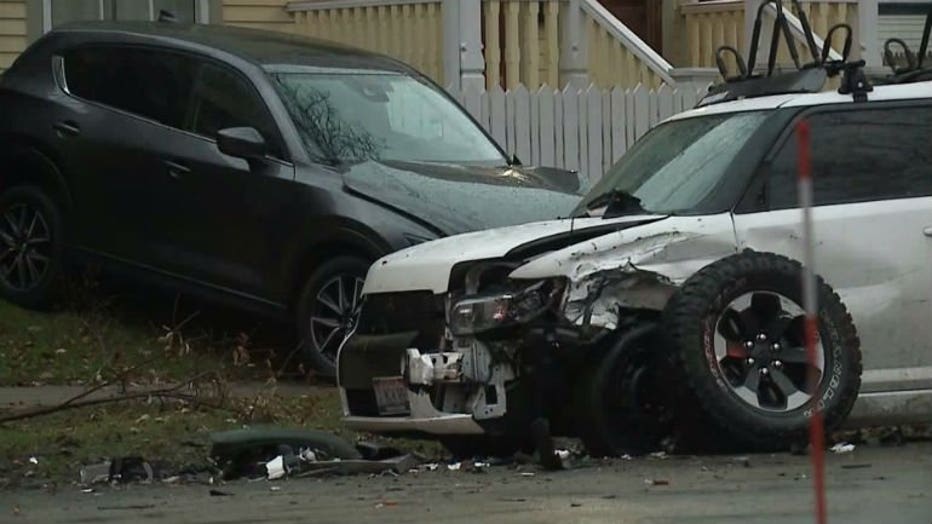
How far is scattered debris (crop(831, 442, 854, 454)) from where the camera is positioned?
9719 mm

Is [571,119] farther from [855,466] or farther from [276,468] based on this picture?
[855,466]

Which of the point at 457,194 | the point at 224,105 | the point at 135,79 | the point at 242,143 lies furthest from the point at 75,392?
the point at 457,194

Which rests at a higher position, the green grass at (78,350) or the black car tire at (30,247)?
the black car tire at (30,247)

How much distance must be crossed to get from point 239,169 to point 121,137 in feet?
3.68

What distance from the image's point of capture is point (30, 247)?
14414mm

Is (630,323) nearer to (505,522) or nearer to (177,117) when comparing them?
(505,522)

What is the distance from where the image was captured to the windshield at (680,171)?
990 centimetres

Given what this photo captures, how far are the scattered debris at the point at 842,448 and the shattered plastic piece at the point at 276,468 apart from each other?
8.13 feet

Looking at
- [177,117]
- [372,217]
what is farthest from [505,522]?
[177,117]

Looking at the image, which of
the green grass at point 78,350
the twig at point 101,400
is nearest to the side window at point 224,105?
the green grass at point 78,350

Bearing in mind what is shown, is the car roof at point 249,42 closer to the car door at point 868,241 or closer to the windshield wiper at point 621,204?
the windshield wiper at point 621,204

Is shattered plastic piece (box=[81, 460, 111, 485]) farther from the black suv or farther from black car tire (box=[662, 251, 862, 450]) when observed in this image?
black car tire (box=[662, 251, 862, 450])

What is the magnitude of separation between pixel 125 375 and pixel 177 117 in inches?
81.6

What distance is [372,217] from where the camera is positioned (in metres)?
12.4
